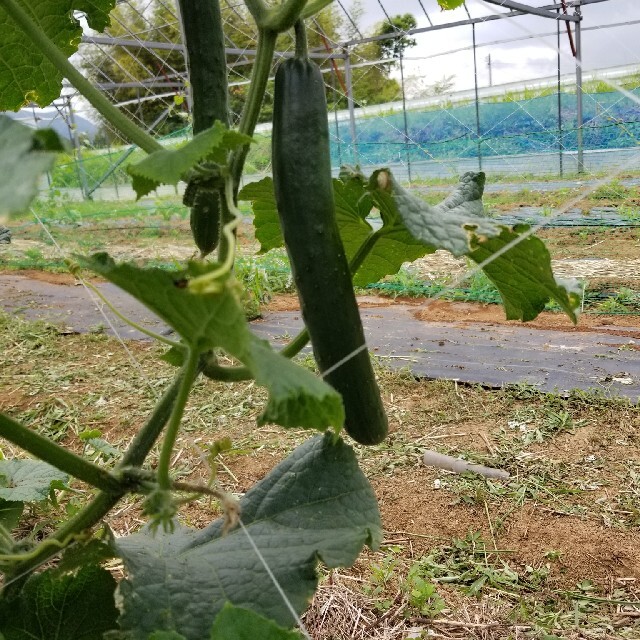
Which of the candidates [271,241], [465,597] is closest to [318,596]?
[465,597]

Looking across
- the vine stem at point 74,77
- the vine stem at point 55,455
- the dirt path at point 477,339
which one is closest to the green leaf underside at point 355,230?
the vine stem at point 74,77

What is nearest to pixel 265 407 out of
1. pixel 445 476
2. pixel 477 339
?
pixel 445 476

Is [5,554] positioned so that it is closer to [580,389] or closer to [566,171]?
[580,389]

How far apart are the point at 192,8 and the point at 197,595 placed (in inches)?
28.7

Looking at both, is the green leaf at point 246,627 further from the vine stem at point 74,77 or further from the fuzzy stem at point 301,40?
the fuzzy stem at point 301,40

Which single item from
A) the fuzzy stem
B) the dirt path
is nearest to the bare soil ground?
the dirt path

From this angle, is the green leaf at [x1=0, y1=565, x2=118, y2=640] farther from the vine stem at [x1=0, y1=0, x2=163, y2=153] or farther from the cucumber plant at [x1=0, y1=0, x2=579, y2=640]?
the vine stem at [x1=0, y1=0, x2=163, y2=153]

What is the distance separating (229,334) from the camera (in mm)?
597

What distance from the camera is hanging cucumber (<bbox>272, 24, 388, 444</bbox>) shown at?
903 millimetres

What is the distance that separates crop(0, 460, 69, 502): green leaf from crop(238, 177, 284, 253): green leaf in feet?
2.20

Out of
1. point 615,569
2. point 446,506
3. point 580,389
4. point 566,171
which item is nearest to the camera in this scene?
point 615,569

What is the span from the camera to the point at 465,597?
1.92 meters

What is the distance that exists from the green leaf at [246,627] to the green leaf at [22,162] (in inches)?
16.1

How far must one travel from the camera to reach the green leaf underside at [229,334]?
1.89ft
